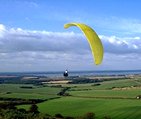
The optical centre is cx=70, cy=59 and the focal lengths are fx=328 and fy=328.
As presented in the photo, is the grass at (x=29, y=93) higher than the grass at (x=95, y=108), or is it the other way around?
the grass at (x=29, y=93)

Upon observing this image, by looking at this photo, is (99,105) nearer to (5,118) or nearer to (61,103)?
(61,103)

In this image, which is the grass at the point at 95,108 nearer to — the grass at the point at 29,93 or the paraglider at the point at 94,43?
the grass at the point at 29,93

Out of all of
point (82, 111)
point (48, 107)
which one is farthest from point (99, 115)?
point (48, 107)

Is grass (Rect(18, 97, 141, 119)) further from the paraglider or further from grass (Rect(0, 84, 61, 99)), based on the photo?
the paraglider

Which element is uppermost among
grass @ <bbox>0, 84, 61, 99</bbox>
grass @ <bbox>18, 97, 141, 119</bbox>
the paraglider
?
the paraglider

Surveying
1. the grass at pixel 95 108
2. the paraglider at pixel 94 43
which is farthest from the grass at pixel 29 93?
the paraglider at pixel 94 43

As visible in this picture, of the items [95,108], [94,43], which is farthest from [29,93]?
[94,43]

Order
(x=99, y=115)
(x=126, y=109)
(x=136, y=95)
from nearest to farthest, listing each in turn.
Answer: (x=99, y=115), (x=126, y=109), (x=136, y=95)

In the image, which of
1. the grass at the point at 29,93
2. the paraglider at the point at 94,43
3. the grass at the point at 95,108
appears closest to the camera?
the paraglider at the point at 94,43

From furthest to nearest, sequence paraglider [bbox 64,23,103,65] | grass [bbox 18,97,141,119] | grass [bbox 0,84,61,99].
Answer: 1. grass [bbox 0,84,61,99]
2. grass [bbox 18,97,141,119]
3. paraglider [bbox 64,23,103,65]

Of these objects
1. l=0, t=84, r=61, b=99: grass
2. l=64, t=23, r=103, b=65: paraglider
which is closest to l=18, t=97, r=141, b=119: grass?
l=0, t=84, r=61, b=99: grass

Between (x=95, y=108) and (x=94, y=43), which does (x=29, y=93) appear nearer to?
(x=95, y=108)
